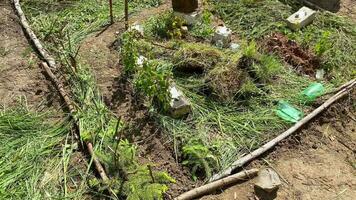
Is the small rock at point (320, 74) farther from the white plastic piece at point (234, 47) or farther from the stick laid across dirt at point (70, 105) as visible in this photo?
the stick laid across dirt at point (70, 105)

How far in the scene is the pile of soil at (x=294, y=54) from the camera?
5.45 m

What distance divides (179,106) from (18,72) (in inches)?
78.0

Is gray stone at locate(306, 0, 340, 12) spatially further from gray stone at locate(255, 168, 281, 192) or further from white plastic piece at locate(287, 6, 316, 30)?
A: gray stone at locate(255, 168, 281, 192)

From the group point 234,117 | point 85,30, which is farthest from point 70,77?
point 234,117

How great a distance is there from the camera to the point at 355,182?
4406 mm

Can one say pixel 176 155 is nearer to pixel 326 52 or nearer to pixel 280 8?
pixel 326 52

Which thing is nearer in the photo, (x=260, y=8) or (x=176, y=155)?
(x=176, y=155)

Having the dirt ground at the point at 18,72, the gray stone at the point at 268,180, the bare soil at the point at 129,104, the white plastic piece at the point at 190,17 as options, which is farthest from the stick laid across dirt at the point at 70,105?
the white plastic piece at the point at 190,17

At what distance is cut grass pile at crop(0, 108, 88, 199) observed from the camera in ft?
13.4

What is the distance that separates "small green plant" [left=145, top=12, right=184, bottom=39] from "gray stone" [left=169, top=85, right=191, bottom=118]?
45.0 inches

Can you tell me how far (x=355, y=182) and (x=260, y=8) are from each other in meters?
2.77

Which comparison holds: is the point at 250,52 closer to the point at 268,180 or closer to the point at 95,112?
the point at 268,180

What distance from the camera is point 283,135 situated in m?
4.69

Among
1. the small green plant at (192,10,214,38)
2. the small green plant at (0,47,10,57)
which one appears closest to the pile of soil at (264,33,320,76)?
the small green plant at (192,10,214,38)
